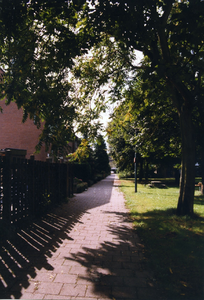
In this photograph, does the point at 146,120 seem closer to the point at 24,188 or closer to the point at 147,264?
the point at 24,188

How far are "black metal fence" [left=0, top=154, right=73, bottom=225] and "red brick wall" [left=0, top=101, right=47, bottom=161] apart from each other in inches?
713

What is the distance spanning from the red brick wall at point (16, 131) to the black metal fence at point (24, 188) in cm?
1810

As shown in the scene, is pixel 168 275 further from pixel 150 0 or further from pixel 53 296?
pixel 150 0

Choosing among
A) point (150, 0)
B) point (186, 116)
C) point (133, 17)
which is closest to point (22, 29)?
point (133, 17)

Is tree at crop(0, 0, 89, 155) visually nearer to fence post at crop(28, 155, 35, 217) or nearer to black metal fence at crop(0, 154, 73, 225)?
fence post at crop(28, 155, 35, 217)

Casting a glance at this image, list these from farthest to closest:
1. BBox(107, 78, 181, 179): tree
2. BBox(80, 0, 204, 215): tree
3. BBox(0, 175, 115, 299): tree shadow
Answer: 1. BBox(107, 78, 181, 179): tree
2. BBox(80, 0, 204, 215): tree
3. BBox(0, 175, 115, 299): tree shadow

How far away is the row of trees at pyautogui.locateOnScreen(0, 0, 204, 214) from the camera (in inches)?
203

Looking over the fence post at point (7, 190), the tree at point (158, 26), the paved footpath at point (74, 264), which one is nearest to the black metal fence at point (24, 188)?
the fence post at point (7, 190)

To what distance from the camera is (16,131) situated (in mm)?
26688

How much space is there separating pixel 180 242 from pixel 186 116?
14.2 feet

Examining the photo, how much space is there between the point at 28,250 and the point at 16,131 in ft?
77.6

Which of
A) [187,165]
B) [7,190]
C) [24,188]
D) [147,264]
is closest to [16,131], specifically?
[24,188]

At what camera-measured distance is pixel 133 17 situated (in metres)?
5.29

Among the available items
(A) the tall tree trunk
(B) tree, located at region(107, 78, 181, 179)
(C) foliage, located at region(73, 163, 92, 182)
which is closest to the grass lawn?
(A) the tall tree trunk
